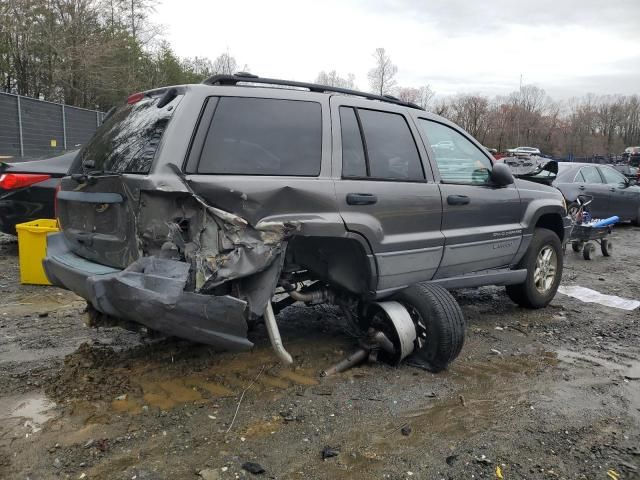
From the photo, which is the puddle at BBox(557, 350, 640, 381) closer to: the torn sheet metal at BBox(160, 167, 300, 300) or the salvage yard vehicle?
the salvage yard vehicle

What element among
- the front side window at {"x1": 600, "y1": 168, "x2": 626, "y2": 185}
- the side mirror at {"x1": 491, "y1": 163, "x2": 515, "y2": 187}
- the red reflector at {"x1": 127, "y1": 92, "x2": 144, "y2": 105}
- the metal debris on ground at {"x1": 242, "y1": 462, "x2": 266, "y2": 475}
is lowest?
the metal debris on ground at {"x1": 242, "y1": 462, "x2": 266, "y2": 475}

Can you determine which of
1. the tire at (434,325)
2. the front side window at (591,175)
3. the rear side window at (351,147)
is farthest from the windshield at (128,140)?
the front side window at (591,175)

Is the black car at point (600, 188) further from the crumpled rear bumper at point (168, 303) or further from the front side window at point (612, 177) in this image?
the crumpled rear bumper at point (168, 303)

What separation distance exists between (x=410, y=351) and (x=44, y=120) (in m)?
15.4


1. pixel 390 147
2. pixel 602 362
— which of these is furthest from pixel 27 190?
pixel 602 362

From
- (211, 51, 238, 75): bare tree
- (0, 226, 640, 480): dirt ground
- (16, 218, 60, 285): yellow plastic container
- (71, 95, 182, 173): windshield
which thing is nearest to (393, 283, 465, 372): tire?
(0, 226, 640, 480): dirt ground

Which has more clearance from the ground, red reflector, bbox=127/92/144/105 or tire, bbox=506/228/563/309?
red reflector, bbox=127/92/144/105

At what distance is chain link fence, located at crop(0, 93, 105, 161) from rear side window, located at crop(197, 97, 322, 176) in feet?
32.2

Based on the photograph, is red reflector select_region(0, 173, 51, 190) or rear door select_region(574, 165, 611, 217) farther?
rear door select_region(574, 165, 611, 217)

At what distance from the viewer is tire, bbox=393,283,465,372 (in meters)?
3.74

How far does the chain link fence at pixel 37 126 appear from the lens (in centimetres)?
1345

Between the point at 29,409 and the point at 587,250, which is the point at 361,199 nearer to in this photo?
the point at 29,409

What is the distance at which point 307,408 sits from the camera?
331 cm

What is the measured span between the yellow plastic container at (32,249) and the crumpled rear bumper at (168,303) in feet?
10.5
